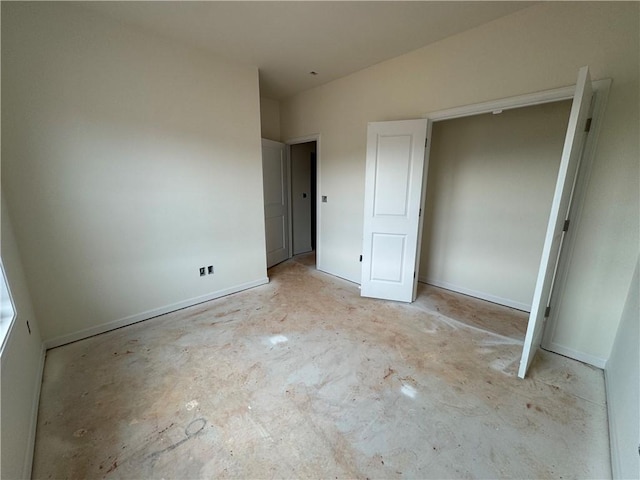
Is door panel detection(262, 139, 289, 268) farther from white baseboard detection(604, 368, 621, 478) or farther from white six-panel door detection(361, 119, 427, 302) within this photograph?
white baseboard detection(604, 368, 621, 478)

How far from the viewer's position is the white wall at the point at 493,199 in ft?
8.60

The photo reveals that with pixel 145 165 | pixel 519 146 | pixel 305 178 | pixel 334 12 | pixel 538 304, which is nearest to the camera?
pixel 538 304

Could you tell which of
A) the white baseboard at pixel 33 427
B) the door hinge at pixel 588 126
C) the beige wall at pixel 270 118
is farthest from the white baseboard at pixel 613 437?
the beige wall at pixel 270 118

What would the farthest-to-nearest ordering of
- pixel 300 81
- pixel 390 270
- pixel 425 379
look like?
pixel 300 81
pixel 390 270
pixel 425 379

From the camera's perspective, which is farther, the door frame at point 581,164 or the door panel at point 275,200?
the door panel at point 275,200

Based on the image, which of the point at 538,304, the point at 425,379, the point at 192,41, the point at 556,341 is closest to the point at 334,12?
the point at 192,41

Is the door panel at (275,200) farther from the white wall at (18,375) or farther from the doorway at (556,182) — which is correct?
the white wall at (18,375)

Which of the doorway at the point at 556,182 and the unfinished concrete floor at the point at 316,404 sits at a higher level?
the doorway at the point at 556,182

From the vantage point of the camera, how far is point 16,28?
5.94 ft

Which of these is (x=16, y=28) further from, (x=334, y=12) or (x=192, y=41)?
(x=334, y=12)

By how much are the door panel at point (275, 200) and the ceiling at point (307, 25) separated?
1315mm

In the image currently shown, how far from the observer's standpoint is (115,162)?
229cm

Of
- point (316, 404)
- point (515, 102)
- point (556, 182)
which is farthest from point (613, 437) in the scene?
point (515, 102)

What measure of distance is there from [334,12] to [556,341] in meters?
3.23
